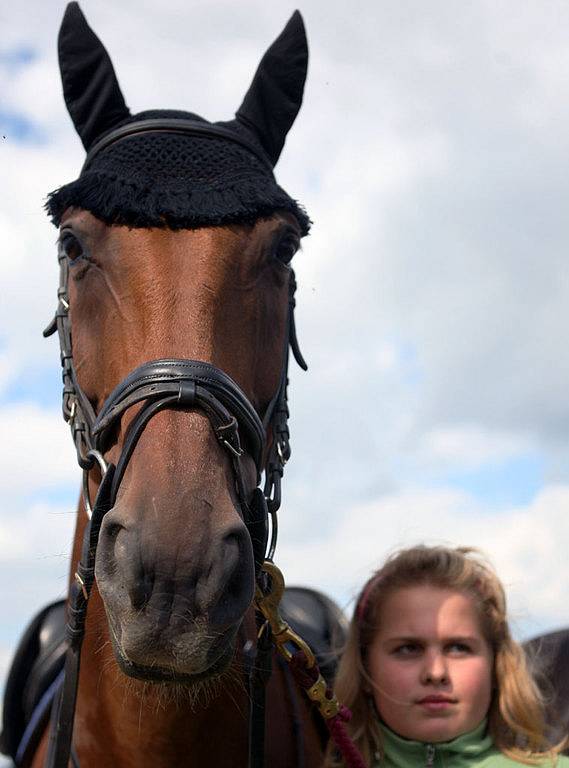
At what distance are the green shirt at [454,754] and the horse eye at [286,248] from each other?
6.56 feet

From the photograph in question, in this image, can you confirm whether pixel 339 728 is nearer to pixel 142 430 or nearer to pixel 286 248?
pixel 142 430

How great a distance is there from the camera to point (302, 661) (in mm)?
3463

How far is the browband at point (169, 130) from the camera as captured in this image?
357cm

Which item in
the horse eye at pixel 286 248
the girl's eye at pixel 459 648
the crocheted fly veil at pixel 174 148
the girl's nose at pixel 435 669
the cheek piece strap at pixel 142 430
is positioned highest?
the crocheted fly veil at pixel 174 148

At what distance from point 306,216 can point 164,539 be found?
5.86ft

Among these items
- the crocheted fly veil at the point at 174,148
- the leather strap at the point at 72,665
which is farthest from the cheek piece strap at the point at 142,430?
the crocheted fly veil at the point at 174,148

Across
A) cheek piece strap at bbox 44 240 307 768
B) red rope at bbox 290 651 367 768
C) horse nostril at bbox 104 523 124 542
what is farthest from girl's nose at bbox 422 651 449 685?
horse nostril at bbox 104 523 124 542

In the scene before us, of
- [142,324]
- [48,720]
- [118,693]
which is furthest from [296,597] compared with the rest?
[142,324]

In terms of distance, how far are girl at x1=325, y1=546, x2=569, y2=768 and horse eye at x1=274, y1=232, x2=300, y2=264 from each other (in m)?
1.53

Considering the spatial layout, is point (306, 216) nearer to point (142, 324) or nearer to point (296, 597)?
point (142, 324)

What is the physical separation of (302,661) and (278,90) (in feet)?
7.84

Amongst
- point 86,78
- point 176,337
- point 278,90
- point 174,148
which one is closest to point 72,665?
point 176,337

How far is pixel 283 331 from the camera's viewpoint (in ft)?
11.6

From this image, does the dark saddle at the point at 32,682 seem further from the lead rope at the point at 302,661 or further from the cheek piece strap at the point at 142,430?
the lead rope at the point at 302,661
